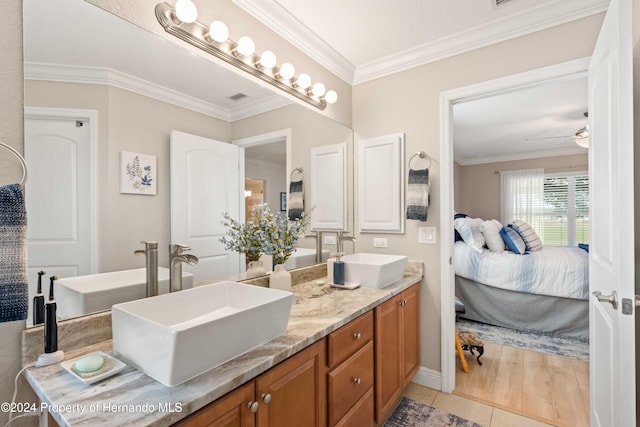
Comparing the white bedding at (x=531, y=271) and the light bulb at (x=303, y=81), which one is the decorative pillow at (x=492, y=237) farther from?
the light bulb at (x=303, y=81)

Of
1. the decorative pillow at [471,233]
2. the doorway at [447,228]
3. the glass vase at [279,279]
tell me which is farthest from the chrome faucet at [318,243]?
the decorative pillow at [471,233]

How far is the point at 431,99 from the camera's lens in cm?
228

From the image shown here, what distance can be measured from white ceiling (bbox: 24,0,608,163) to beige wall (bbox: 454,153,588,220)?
131 inches

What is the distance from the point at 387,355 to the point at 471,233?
101 inches

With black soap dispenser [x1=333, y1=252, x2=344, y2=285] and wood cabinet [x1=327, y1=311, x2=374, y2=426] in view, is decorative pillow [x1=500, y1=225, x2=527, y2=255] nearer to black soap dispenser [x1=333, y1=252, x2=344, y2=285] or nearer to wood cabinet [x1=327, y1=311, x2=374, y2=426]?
black soap dispenser [x1=333, y1=252, x2=344, y2=285]

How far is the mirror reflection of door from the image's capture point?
1.76 metres

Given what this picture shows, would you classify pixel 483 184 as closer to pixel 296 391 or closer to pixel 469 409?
pixel 469 409

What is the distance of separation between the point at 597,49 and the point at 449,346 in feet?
6.36

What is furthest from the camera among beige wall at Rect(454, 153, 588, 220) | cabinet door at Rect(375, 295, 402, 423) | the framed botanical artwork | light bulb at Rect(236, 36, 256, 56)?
beige wall at Rect(454, 153, 588, 220)

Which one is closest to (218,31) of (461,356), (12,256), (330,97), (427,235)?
(330,97)

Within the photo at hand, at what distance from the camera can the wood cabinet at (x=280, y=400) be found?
2.83 ft

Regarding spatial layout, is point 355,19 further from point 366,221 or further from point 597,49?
point 366,221

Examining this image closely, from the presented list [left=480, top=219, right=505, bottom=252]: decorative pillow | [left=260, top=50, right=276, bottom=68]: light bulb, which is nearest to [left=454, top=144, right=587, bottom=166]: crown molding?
[left=480, top=219, right=505, bottom=252]: decorative pillow

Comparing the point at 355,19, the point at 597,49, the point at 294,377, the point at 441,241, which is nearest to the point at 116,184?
the point at 294,377
